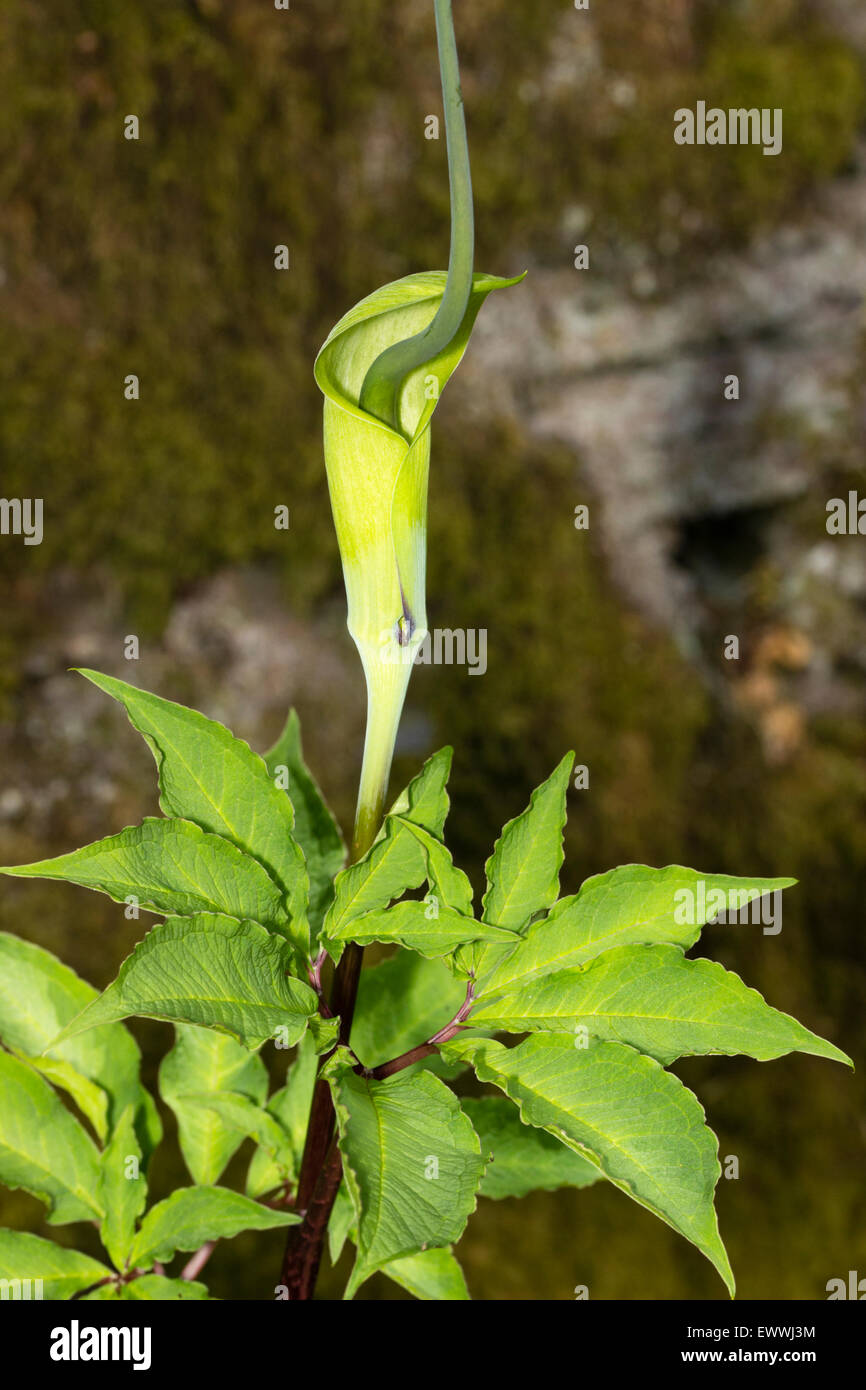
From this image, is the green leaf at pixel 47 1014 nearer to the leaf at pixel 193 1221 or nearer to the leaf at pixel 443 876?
the leaf at pixel 193 1221

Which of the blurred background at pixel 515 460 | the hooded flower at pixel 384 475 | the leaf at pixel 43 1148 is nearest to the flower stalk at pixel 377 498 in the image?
the hooded flower at pixel 384 475

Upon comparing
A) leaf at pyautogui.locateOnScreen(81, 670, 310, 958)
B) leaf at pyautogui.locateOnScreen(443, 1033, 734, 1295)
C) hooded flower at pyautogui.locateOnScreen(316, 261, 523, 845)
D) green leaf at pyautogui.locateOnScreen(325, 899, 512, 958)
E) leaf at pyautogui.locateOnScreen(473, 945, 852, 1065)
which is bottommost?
leaf at pyautogui.locateOnScreen(443, 1033, 734, 1295)

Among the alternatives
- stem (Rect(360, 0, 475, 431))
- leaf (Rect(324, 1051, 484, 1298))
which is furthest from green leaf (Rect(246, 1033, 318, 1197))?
stem (Rect(360, 0, 475, 431))

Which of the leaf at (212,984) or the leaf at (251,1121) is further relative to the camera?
the leaf at (251,1121)

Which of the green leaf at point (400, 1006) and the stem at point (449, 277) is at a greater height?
the stem at point (449, 277)

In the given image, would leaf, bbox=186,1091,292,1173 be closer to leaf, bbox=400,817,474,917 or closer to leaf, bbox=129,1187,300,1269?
leaf, bbox=129,1187,300,1269

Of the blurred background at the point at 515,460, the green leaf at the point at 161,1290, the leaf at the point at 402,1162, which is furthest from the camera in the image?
the blurred background at the point at 515,460

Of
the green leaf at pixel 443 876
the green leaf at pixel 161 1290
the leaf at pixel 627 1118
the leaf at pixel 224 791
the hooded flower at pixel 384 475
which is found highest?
the hooded flower at pixel 384 475
